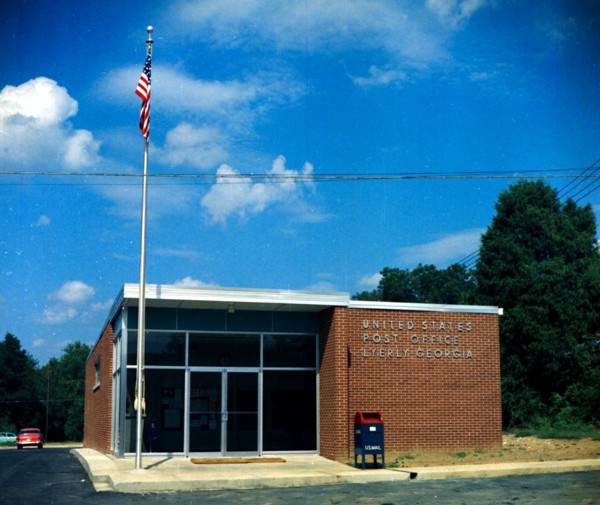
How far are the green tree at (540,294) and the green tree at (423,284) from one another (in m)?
33.7

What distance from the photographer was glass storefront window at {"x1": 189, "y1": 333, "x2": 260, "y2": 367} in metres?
21.4

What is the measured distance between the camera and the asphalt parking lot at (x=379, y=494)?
12898mm

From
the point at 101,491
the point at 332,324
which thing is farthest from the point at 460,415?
the point at 101,491

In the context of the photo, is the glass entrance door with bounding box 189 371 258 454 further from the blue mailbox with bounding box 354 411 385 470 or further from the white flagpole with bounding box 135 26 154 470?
the blue mailbox with bounding box 354 411 385 470

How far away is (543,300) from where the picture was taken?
4066cm

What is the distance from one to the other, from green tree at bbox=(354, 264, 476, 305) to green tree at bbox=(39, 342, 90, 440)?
41767mm

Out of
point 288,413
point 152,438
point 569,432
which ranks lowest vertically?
point 569,432

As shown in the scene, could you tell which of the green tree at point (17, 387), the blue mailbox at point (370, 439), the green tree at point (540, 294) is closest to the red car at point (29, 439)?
the green tree at point (540, 294)

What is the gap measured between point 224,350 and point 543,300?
23.9 m

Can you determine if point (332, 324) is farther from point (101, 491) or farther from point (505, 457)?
point (101, 491)

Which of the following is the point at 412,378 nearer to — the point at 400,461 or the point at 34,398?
the point at 400,461

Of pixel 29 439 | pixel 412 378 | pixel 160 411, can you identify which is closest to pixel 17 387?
pixel 29 439

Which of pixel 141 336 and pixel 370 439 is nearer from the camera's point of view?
pixel 141 336

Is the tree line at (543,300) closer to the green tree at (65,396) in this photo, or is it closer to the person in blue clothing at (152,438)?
the person in blue clothing at (152,438)
